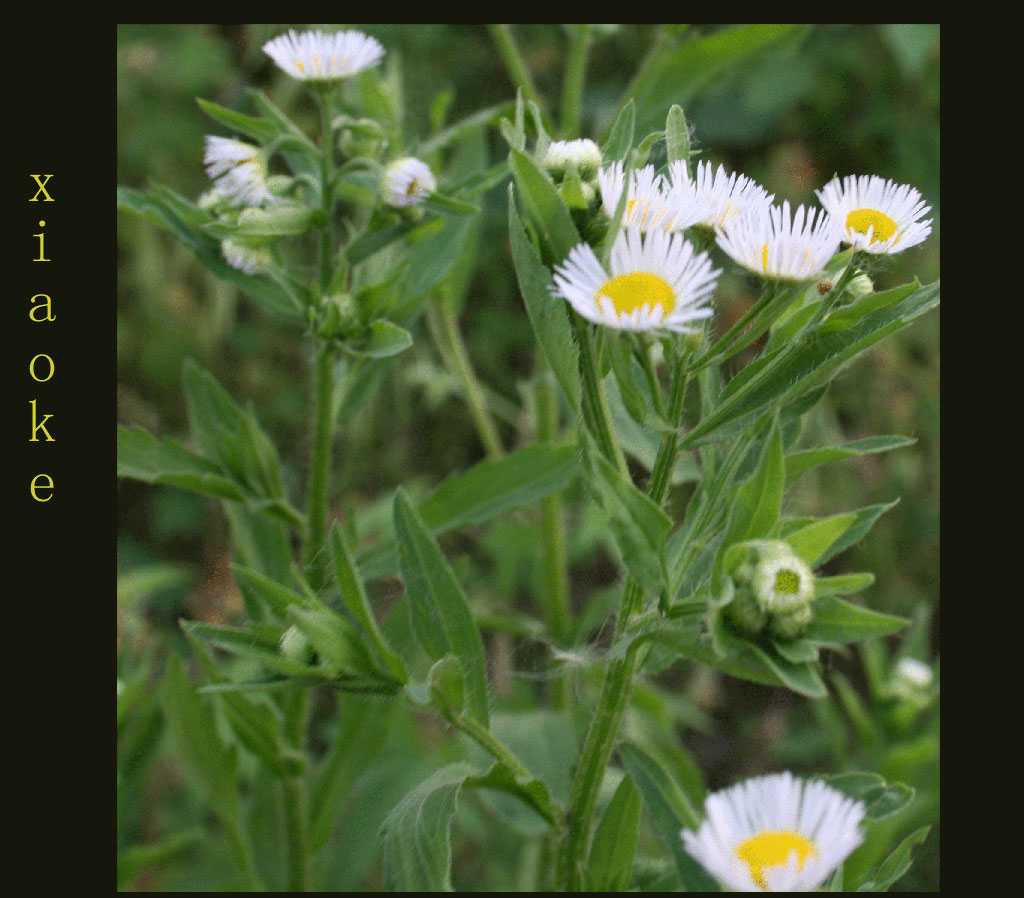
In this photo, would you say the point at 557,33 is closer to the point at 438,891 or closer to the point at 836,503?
the point at 836,503

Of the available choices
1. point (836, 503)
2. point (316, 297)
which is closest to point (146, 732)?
point (316, 297)

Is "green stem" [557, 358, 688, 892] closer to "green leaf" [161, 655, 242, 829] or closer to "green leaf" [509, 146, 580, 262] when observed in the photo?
"green leaf" [509, 146, 580, 262]

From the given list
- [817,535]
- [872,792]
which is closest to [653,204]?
[817,535]

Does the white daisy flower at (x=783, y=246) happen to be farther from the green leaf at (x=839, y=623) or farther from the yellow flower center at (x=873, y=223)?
the green leaf at (x=839, y=623)

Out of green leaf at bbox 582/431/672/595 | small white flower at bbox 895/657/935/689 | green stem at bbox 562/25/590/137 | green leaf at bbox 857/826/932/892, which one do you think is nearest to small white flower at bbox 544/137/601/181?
green leaf at bbox 582/431/672/595

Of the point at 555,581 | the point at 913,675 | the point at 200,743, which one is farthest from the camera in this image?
the point at 555,581

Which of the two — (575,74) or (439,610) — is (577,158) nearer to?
(439,610)

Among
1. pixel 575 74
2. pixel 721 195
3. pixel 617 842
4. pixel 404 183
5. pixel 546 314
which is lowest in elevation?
pixel 617 842
